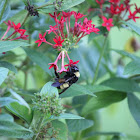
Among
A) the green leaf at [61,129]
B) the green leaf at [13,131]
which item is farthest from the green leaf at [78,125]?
the green leaf at [13,131]

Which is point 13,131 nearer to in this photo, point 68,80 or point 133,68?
point 68,80

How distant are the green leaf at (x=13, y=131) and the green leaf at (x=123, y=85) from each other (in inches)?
12.3

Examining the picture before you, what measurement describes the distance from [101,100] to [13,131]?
0.30 meters

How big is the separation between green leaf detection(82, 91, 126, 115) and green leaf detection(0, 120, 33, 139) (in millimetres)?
249

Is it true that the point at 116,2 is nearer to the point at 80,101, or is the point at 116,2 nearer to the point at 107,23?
the point at 107,23

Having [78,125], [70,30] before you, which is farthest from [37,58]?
Answer: [78,125]

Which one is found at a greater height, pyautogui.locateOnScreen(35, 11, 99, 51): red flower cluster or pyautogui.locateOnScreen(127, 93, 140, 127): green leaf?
pyautogui.locateOnScreen(35, 11, 99, 51): red flower cluster

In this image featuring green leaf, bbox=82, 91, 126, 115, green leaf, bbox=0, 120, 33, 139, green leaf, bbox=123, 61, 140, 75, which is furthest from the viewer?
green leaf, bbox=82, 91, 126, 115

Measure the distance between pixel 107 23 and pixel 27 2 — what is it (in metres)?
0.21

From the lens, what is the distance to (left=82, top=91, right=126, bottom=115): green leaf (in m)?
0.70

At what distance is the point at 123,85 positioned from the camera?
0.73 m

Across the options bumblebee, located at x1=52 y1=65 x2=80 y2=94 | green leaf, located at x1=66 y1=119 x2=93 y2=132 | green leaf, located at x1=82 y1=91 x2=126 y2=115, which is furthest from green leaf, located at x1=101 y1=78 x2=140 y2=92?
bumblebee, located at x1=52 y1=65 x2=80 y2=94

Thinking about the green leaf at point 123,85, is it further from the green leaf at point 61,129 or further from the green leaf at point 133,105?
the green leaf at point 61,129

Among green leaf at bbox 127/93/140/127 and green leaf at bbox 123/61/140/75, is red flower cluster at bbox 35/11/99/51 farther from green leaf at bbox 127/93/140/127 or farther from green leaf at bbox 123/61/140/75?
green leaf at bbox 127/93/140/127
